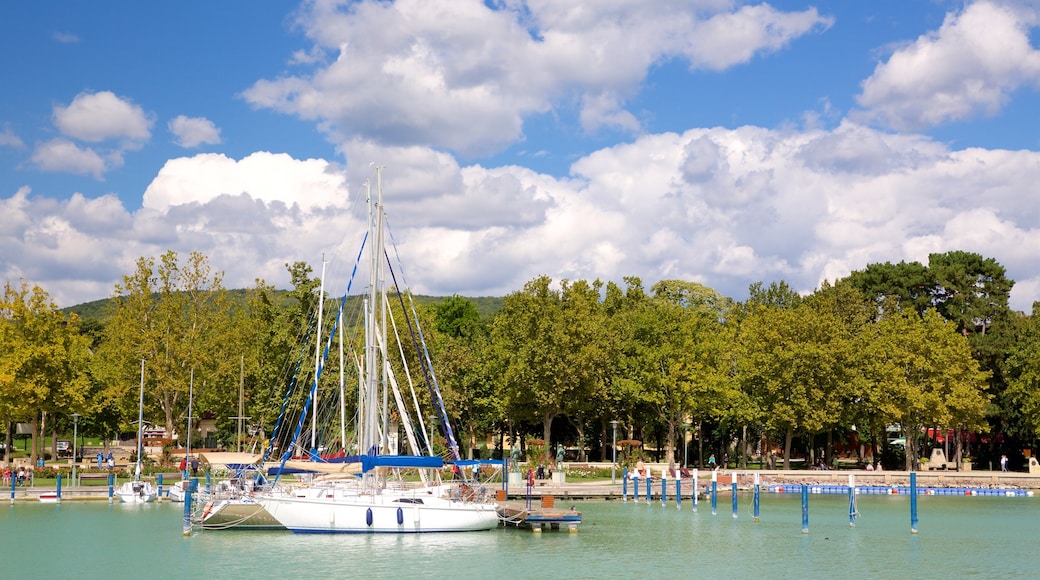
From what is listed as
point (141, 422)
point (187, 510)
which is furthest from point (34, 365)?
point (187, 510)

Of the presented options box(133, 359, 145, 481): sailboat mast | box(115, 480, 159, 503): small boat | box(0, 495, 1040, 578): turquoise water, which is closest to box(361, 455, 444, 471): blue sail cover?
box(0, 495, 1040, 578): turquoise water

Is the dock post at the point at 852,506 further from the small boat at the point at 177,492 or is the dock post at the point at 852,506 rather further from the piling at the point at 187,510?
the small boat at the point at 177,492

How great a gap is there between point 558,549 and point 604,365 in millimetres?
44756

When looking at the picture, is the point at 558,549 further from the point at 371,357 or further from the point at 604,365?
the point at 604,365

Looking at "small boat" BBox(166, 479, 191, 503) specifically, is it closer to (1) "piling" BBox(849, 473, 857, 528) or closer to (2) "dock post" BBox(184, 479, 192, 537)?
(2) "dock post" BBox(184, 479, 192, 537)

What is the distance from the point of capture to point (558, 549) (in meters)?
49.5

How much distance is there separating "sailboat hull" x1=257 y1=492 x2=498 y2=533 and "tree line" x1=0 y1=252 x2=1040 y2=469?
31808mm

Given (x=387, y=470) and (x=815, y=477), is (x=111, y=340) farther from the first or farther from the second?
(x=815, y=477)

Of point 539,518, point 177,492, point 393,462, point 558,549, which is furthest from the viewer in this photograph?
point 177,492

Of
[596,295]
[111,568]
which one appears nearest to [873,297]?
[596,295]

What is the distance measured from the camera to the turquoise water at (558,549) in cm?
4322

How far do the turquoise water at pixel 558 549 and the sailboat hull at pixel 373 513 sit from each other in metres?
0.58

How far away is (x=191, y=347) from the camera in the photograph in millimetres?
90375

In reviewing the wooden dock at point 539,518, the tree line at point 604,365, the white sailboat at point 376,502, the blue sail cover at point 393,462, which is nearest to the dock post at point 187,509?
the white sailboat at point 376,502
